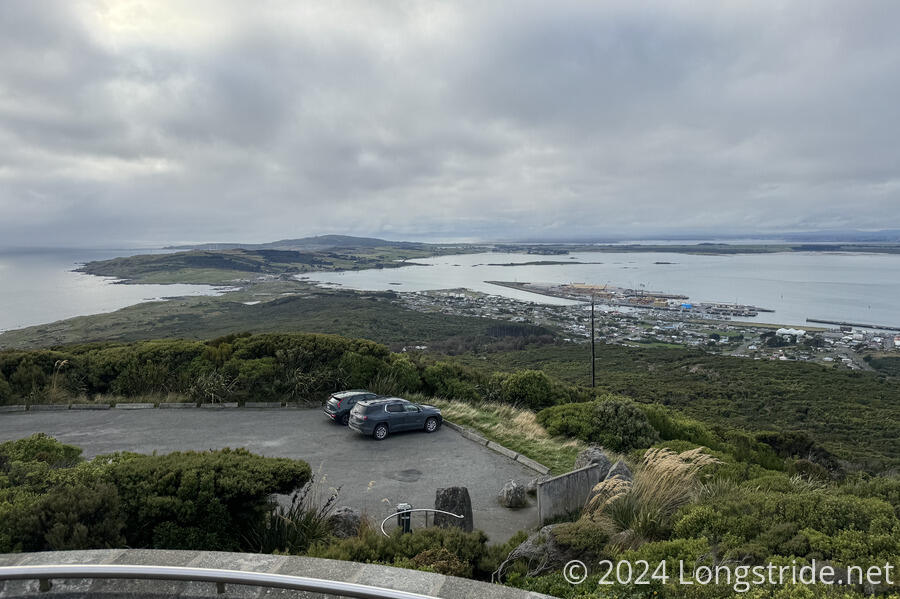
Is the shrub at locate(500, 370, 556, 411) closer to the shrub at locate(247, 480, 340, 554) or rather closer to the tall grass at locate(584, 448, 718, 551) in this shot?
the tall grass at locate(584, 448, 718, 551)

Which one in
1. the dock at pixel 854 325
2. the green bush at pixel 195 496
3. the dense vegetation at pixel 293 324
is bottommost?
the dock at pixel 854 325

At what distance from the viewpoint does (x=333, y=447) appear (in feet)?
34.0

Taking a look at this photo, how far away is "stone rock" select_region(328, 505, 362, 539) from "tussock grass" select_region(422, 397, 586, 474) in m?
4.87

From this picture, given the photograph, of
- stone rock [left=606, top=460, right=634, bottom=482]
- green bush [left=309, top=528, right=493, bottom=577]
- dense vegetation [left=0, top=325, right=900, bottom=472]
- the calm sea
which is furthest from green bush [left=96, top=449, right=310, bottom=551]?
the calm sea

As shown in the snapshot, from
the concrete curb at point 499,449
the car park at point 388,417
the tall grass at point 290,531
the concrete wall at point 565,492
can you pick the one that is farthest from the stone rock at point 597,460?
the tall grass at point 290,531

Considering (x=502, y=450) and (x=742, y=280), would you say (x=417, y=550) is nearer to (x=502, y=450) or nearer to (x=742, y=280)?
(x=502, y=450)

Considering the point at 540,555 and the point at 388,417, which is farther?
the point at 388,417

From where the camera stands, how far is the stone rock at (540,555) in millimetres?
4727

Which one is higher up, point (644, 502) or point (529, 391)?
point (644, 502)

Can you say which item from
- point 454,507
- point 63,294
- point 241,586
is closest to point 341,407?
point 454,507

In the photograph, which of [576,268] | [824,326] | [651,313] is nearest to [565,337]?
[651,313]

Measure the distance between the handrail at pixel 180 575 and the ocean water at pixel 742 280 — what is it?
310 ft

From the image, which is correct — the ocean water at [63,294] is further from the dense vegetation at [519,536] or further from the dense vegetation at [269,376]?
the dense vegetation at [519,536]

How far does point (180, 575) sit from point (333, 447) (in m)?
6.90
